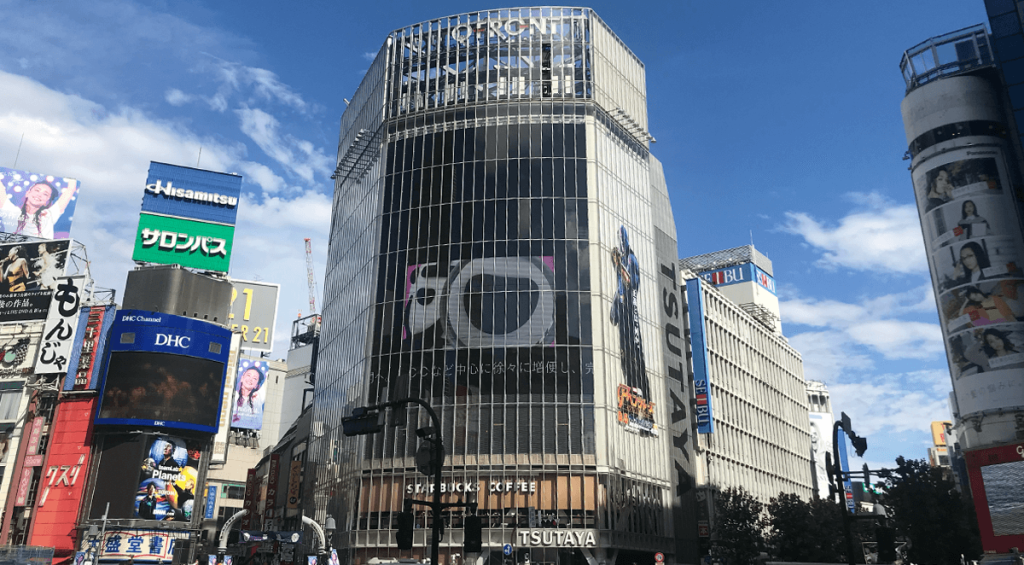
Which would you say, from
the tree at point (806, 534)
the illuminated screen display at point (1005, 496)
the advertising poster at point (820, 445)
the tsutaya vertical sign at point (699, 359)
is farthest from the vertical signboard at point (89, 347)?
the advertising poster at point (820, 445)

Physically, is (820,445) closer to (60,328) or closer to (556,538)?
(556,538)

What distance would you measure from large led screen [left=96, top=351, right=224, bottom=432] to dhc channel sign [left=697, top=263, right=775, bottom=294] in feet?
283

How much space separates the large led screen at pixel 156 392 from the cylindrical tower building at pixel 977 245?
76.4 meters

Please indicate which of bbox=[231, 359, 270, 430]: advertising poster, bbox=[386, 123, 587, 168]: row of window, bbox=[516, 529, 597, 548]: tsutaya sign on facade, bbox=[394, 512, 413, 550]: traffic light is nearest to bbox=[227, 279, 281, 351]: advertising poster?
bbox=[231, 359, 270, 430]: advertising poster

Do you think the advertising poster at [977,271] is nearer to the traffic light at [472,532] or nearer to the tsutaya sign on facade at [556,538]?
the tsutaya sign on facade at [556,538]

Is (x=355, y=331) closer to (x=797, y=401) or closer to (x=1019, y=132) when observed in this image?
(x=1019, y=132)

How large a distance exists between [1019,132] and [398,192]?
61.4 metres

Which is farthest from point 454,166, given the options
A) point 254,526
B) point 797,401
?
point 797,401

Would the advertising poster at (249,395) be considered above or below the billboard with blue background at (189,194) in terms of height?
below

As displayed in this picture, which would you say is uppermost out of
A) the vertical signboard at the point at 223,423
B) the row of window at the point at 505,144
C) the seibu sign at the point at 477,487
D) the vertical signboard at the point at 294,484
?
the row of window at the point at 505,144

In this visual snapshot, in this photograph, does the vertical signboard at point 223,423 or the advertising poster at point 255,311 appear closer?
the vertical signboard at point 223,423

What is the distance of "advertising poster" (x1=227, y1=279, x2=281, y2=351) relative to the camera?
4897 inches

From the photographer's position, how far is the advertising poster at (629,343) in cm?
6519

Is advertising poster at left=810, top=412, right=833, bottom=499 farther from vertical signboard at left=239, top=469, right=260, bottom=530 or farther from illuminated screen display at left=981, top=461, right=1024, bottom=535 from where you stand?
vertical signboard at left=239, top=469, right=260, bottom=530
